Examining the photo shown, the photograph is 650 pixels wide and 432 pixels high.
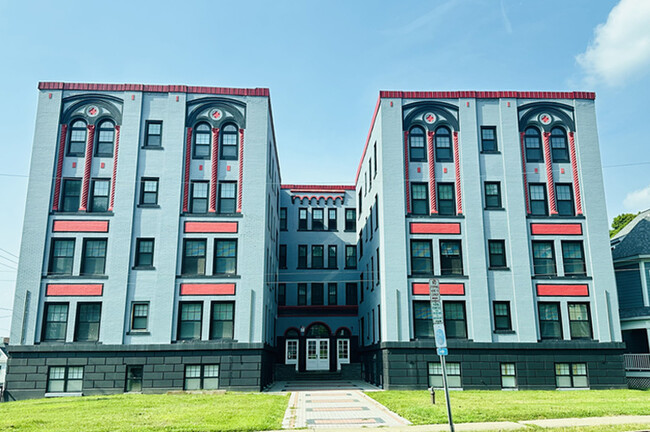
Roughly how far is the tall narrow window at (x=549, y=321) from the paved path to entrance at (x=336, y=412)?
389 inches

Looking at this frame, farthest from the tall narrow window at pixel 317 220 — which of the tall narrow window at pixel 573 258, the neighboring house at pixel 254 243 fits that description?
the tall narrow window at pixel 573 258

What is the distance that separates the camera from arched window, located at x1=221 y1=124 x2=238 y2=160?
2906cm

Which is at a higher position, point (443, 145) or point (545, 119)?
point (545, 119)

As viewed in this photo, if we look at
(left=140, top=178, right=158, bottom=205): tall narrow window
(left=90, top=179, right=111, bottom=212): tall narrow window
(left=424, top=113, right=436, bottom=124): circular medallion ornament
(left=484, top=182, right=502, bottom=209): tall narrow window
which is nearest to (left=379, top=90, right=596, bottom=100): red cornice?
(left=424, top=113, right=436, bottom=124): circular medallion ornament

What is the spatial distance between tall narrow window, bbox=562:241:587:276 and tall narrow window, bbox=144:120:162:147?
22.4m

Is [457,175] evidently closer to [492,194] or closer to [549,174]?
[492,194]

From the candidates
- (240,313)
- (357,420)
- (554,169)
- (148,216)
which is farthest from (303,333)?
(357,420)

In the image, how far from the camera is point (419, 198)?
93.4ft

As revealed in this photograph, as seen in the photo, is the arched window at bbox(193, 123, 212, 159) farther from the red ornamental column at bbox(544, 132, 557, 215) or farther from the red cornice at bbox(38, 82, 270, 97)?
the red ornamental column at bbox(544, 132, 557, 215)

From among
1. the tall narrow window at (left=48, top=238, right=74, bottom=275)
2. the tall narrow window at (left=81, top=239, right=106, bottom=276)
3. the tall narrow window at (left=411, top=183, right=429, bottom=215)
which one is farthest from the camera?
the tall narrow window at (left=411, top=183, right=429, bottom=215)

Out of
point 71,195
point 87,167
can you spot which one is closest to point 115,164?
point 87,167

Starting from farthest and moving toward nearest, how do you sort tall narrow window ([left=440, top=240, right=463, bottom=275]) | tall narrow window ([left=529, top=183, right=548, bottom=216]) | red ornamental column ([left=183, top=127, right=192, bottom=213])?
1. tall narrow window ([left=529, top=183, right=548, bottom=216])
2. red ornamental column ([left=183, top=127, right=192, bottom=213])
3. tall narrow window ([left=440, top=240, right=463, bottom=275])

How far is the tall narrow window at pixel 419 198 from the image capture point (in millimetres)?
28328

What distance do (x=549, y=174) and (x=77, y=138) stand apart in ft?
84.1
